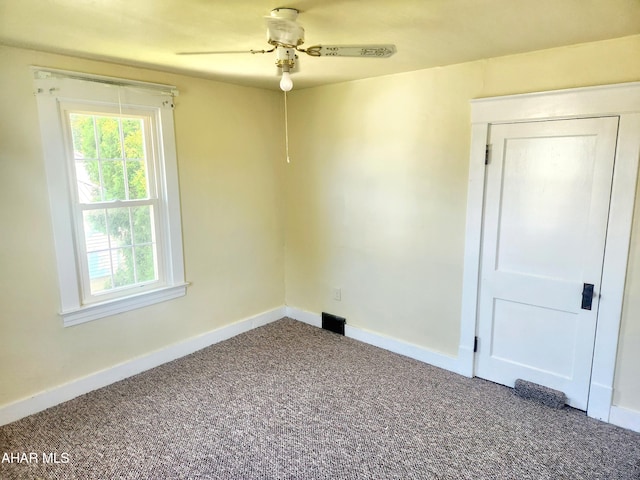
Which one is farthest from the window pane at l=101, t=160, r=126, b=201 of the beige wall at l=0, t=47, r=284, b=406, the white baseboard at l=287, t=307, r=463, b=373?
the white baseboard at l=287, t=307, r=463, b=373

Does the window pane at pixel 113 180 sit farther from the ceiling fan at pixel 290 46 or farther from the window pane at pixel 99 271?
the ceiling fan at pixel 290 46

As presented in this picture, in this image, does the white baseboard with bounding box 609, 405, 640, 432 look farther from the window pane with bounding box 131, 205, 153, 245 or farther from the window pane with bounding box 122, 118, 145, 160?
the window pane with bounding box 122, 118, 145, 160

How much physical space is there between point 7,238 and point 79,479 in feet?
4.82

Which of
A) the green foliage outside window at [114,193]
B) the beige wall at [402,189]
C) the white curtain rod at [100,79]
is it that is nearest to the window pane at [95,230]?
the green foliage outside window at [114,193]

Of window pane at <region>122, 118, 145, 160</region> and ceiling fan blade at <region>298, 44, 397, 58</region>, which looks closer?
ceiling fan blade at <region>298, 44, 397, 58</region>

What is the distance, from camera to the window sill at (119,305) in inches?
107

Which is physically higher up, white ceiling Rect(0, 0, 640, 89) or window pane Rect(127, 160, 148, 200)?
white ceiling Rect(0, 0, 640, 89)

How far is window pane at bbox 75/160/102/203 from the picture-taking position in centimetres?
272

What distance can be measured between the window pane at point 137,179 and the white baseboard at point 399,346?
6.57 feet

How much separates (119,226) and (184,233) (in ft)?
1.71


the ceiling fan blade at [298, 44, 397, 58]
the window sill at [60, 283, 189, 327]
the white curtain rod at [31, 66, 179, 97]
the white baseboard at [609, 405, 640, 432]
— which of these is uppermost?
the white curtain rod at [31, 66, 179, 97]

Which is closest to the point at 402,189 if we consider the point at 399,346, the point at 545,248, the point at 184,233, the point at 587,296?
the point at 545,248

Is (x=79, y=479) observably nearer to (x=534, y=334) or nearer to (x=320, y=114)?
(x=534, y=334)

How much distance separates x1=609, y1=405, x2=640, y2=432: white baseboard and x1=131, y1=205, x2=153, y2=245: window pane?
3.46 meters
